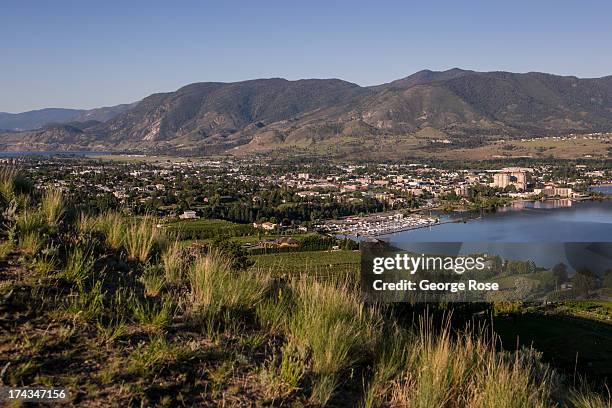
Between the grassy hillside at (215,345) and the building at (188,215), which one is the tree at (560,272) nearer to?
the grassy hillside at (215,345)

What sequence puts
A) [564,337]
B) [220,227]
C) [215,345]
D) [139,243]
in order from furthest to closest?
[220,227] < [564,337] < [139,243] < [215,345]

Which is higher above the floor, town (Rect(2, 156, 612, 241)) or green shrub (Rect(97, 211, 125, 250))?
green shrub (Rect(97, 211, 125, 250))

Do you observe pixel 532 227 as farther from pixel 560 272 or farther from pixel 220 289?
pixel 220 289

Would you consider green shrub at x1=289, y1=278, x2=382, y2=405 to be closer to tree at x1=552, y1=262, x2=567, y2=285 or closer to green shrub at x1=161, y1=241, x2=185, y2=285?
green shrub at x1=161, y1=241, x2=185, y2=285

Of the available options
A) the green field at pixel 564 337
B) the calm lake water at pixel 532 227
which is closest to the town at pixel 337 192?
the calm lake water at pixel 532 227

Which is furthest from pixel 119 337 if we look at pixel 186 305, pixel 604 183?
pixel 604 183

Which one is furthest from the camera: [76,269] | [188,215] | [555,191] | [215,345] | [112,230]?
[555,191]

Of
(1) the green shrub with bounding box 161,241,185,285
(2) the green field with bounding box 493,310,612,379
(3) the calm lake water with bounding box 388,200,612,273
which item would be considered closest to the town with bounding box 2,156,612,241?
(3) the calm lake water with bounding box 388,200,612,273

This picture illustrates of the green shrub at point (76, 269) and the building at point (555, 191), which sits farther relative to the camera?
the building at point (555, 191)

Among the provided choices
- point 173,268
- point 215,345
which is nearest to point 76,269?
point 173,268

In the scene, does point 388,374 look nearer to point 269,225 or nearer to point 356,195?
point 269,225

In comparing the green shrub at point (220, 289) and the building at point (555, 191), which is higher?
the green shrub at point (220, 289)
